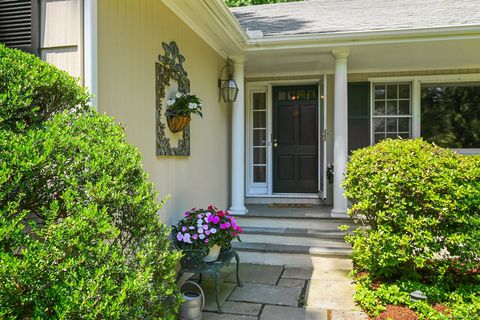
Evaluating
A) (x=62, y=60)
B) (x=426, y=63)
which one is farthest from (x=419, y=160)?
(x=426, y=63)

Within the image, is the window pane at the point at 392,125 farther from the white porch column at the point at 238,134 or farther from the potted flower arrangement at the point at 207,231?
the potted flower arrangement at the point at 207,231

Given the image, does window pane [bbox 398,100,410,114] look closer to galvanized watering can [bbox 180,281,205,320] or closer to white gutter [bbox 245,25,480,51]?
white gutter [bbox 245,25,480,51]

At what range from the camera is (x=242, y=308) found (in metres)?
3.06

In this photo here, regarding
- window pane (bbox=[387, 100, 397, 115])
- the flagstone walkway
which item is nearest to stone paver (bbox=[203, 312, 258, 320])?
the flagstone walkway

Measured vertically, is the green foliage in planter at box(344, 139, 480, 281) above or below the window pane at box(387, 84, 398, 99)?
below

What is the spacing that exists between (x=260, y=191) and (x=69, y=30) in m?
4.56

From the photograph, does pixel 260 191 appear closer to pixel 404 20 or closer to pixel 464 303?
pixel 404 20

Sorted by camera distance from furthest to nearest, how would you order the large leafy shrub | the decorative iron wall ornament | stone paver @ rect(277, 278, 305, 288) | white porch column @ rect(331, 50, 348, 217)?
white porch column @ rect(331, 50, 348, 217)
stone paver @ rect(277, 278, 305, 288)
the decorative iron wall ornament
the large leafy shrub

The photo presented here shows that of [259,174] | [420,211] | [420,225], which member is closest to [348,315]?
[420,225]

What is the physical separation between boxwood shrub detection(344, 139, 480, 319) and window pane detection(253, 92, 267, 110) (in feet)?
11.3

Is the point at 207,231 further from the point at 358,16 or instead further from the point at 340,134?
the point at 358,16

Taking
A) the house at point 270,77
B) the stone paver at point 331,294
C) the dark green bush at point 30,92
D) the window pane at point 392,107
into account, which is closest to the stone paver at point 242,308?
the stone paver at point 331,294

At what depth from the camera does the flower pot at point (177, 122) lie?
3596 millimetres

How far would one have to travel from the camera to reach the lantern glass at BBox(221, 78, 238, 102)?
512 cm
